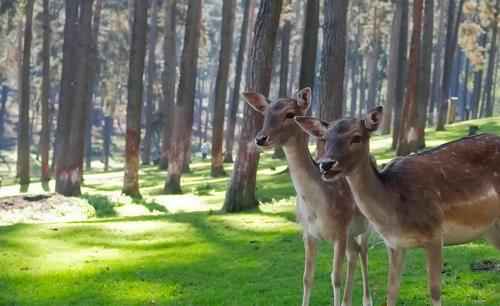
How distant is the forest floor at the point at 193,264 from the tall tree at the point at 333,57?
295 cm

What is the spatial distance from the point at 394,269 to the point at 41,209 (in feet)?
54.0

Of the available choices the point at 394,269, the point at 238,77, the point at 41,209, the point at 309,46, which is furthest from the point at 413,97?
the point at 394,269

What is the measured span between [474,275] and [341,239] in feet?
11.5

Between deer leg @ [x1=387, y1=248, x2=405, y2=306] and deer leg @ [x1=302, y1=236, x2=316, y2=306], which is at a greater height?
deer leg @ [x1=387, y1=248, x2=405, y2=306]

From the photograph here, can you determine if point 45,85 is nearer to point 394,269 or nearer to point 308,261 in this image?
point 308,261

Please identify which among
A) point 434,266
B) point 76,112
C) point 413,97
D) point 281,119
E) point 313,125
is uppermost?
point 313,125

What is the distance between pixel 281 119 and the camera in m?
9.03

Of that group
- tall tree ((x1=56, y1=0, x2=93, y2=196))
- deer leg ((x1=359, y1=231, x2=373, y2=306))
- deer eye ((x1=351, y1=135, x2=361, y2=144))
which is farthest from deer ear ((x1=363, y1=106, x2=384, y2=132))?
tall tree ((x1=56, y1=0, x2=93, y2=196))

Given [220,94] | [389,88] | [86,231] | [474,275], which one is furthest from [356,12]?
[474,275]

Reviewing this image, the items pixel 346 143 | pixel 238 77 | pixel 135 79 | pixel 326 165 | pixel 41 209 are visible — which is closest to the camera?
pixel 326 165

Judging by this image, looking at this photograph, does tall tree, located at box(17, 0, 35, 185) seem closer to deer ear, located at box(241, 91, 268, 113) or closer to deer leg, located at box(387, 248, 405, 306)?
deer ear, located at box(241, 91, 268, 113)

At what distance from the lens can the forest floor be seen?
11547mm

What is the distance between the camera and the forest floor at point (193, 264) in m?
11.5

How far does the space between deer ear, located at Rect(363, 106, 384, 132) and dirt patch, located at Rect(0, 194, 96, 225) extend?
51.6ft
